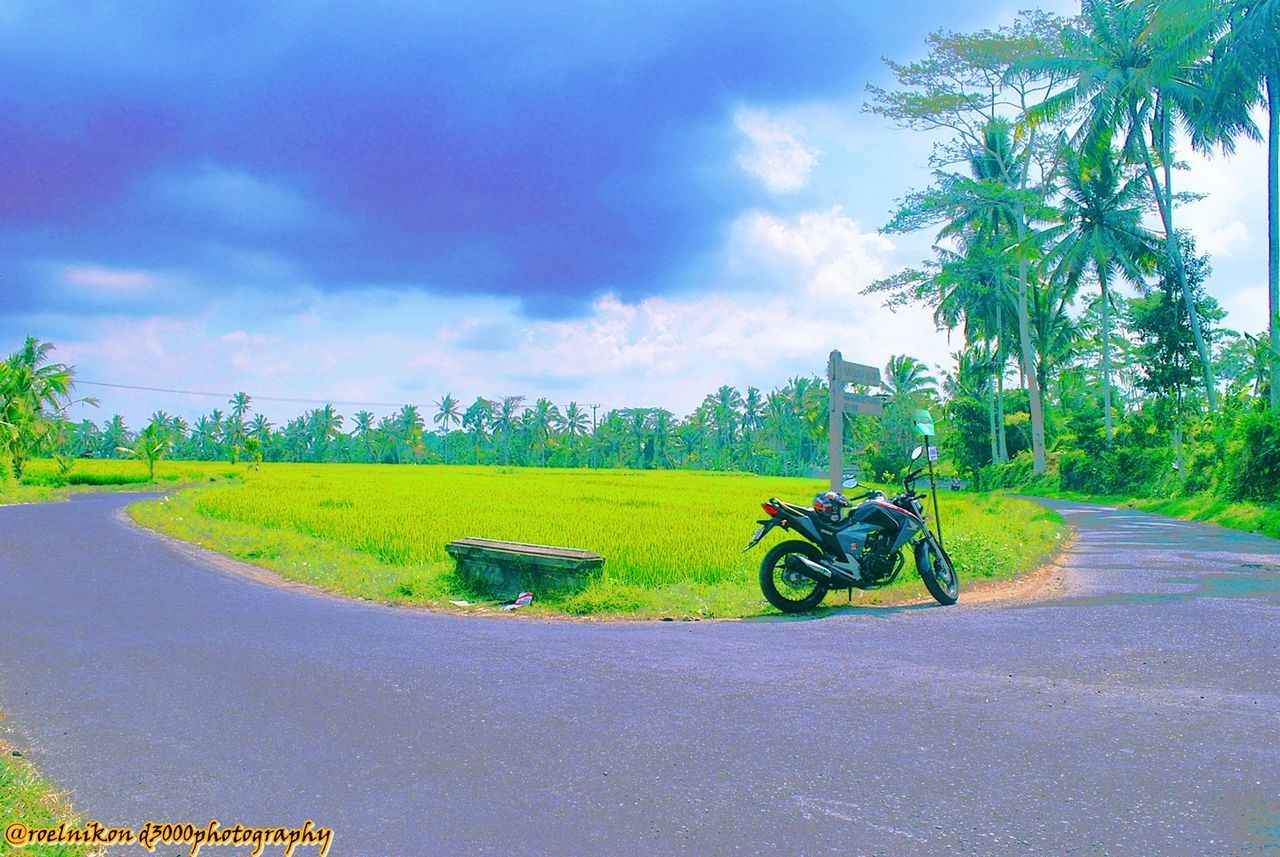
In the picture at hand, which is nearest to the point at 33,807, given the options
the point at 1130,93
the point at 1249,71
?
the point at 1249,71

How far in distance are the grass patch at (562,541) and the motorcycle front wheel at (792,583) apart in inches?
7.7

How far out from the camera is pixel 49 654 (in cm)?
556

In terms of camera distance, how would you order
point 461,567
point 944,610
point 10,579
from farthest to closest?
point 10,579, point 461,567, point 944,610

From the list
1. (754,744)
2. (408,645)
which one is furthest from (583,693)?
(408,645)

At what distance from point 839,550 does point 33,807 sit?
580cm

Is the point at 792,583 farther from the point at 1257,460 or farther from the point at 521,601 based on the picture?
the point at 1257,460

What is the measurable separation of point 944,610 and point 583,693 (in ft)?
13.0

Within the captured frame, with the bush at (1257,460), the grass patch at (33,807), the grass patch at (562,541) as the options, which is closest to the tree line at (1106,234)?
the bush at (1257,460)

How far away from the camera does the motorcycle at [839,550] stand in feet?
23.2

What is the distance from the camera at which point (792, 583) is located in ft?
23.3

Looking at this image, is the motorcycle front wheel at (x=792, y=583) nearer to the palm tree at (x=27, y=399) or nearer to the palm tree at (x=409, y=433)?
the palm tree at (x=27, y=399)

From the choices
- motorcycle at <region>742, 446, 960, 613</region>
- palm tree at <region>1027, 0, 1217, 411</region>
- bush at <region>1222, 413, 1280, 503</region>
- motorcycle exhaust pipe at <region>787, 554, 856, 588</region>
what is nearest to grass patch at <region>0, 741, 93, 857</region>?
motorcycle at <region>742, 446, 960, 613</region>

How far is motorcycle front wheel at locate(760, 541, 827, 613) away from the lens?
7039mm

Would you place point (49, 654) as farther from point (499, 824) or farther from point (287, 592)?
point (499, 824)
